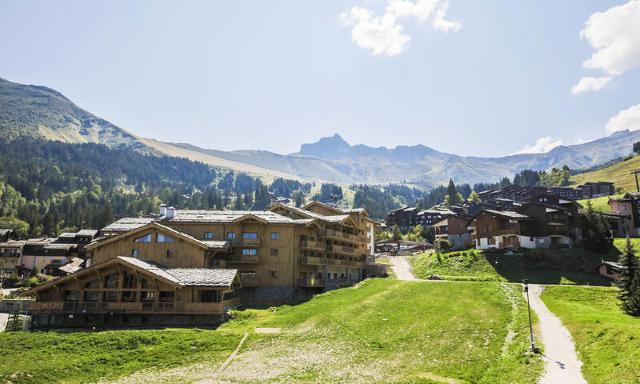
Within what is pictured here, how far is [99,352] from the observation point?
3738cm

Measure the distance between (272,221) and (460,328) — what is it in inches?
1285

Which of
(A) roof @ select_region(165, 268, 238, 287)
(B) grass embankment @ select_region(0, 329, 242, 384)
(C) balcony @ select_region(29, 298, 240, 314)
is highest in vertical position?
(A) roof @ select_region(165, 268, 238, 287)

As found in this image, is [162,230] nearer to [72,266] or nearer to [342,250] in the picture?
[342,250]

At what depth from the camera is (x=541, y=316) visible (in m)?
42.9

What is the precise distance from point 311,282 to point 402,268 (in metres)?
31.6

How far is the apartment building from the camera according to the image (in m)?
47.8

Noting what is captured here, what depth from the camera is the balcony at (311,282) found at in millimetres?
63922

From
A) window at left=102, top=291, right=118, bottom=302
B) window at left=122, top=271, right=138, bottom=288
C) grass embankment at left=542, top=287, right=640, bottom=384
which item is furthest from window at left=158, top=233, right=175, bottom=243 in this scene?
grass embankment at left=542, top=287, right=640, bottom=384

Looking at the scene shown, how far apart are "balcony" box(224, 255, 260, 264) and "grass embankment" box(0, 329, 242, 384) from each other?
19.8 meters

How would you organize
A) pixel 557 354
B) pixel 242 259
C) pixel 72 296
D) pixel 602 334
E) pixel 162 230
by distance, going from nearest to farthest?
pixel 557 354
pixel 602 334
pixel 72 296
pixel 162 230
pixel 242 259

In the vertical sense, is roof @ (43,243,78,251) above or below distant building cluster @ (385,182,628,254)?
below

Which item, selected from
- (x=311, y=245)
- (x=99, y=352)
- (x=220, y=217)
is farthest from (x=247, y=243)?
(x=99, y=352)

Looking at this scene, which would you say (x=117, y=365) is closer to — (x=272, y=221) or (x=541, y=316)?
(x=272, y=221)

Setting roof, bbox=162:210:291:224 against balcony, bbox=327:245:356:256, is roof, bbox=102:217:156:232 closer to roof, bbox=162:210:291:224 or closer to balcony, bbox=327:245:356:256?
roof, bbox=162:210:291:224
